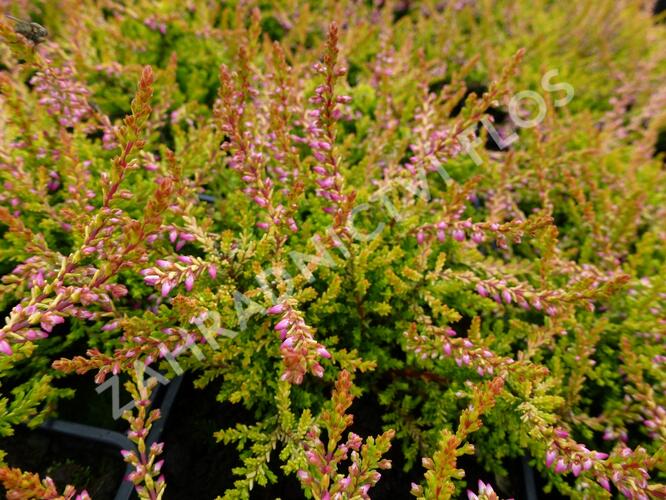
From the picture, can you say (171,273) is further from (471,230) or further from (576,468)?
(576,468)

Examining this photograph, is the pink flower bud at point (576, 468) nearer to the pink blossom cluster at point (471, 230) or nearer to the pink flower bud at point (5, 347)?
the pink blossom cluster at point (471, 230)

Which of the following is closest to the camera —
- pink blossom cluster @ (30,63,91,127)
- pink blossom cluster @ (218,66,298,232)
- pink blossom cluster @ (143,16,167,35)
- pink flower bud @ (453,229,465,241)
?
pink blossom cluster @ (218,66,298,232)

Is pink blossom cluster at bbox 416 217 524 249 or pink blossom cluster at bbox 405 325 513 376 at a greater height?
pink blossom cluster at bbox 416 217 524 249

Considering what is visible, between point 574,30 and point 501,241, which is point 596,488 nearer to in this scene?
point 501,241

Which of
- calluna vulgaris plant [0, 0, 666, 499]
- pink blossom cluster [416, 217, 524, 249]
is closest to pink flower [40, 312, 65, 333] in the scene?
calluna vulgaris plant [0, 0, 666, 499]

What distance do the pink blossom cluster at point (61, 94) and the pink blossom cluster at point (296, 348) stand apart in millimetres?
1085

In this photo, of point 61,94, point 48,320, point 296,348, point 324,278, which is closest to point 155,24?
point 61,94

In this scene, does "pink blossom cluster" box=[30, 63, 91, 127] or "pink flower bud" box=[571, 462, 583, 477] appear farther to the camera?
"pink blossom cluster" box=[30, 63, 91, 127]

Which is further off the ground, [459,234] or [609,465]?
[459,234]

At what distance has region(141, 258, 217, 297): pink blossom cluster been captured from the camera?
100 centimetres

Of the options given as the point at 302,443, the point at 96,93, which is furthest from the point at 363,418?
the point at 96,93

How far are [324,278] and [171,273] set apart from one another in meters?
0.60

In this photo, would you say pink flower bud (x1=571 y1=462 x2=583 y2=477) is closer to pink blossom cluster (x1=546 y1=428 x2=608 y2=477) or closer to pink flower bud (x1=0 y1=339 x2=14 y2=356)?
pink blossom cluster (x1=546 y1=428 x2=608 y2=477)

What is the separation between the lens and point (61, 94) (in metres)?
1.50
